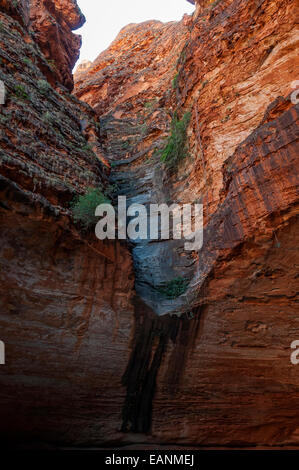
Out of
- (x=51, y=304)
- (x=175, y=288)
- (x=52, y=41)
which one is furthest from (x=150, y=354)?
(x=52, y=41)

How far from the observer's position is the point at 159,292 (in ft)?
23.2

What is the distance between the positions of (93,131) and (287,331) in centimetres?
872

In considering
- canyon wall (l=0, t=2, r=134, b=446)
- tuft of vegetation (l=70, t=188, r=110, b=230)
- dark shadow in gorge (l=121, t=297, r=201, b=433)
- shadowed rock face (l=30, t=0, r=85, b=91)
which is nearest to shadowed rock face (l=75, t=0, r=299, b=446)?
dark shadow in gorge (l=121, t=297, r=201, b=433)

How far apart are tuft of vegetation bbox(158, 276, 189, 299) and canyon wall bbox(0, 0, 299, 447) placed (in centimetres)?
18

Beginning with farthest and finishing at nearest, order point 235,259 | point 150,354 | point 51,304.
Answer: point 150,354
point 235,259
point 51,304

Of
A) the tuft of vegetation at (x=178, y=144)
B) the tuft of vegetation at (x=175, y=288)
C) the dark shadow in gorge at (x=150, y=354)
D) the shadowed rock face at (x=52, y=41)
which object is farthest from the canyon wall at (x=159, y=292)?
the shadowed rock face at (x=52, y=41)

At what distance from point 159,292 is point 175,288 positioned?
1.34ft

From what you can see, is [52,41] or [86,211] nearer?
[86,211]

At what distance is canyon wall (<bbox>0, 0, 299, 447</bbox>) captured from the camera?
5.12m

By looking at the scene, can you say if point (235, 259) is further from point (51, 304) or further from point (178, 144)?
point (178, 144)

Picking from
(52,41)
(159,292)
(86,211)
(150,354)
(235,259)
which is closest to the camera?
(235,259)

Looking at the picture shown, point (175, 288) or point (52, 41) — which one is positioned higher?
point (52, 41)

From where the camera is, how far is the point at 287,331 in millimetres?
6105

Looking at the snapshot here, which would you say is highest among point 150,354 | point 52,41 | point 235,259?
point 52,41
